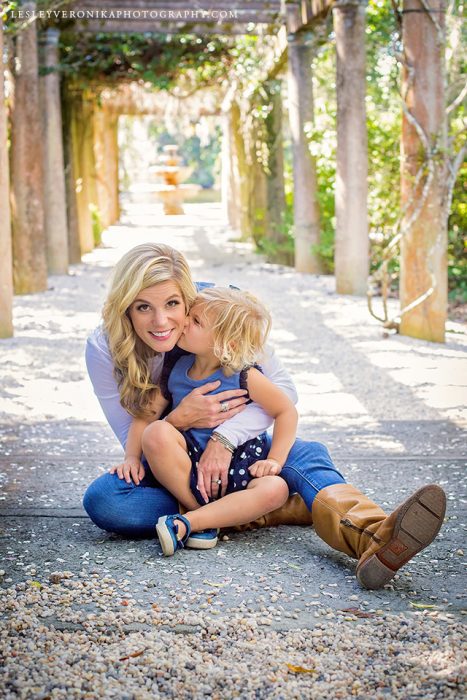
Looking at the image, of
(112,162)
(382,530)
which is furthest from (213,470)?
(112,162)

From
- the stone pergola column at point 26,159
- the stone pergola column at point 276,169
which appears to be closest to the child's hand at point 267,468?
the stone pergola column at point 26,159

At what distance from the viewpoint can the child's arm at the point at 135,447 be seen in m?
3.06

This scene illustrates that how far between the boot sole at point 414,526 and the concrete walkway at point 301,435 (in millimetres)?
124

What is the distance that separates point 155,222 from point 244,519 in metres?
19.8

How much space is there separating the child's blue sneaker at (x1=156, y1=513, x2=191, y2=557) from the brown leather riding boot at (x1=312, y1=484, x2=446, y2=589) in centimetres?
43

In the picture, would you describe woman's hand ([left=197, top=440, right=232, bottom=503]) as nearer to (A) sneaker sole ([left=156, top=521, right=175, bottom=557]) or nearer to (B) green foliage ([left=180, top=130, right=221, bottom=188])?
(A) sneaker sole ([left=156, top=521, right=175, bottom=557])

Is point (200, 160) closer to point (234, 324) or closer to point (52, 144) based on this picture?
point (52, 144)

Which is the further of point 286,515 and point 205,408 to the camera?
point 286,515

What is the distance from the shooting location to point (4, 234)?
21.7 ft

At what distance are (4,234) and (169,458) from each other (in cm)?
408

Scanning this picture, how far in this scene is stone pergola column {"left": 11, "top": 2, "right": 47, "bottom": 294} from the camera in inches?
338

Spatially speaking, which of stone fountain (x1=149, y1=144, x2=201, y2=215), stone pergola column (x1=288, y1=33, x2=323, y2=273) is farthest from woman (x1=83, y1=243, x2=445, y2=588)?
stone fountain (x1=149, y1=144, x2=201, y2=215)

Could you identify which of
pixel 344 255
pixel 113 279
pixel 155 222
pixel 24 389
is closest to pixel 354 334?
pixel 344 255

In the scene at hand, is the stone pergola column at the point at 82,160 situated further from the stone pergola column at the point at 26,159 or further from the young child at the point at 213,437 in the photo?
the young child at the point at 213,437
